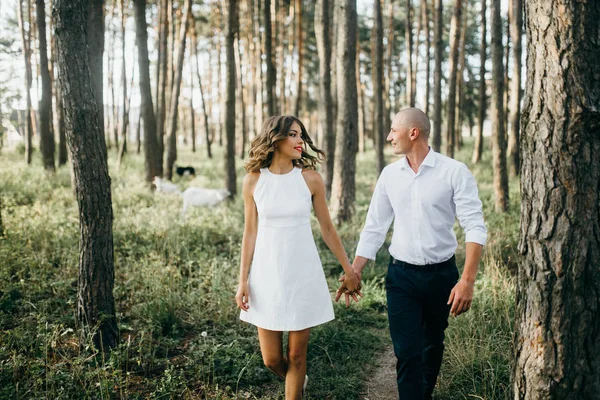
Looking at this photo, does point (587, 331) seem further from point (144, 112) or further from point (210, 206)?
point (144, 112)

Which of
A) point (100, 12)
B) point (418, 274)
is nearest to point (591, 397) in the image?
point (418, 274)

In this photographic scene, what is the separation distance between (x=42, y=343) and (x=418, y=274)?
3.43 m

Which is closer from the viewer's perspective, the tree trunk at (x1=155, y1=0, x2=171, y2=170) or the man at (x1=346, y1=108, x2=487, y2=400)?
the man at (x1=346, y1=108, x2=487, y2=400)

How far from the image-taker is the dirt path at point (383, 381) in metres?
4.10

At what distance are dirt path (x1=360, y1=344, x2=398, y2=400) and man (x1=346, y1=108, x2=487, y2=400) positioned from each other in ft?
3.23

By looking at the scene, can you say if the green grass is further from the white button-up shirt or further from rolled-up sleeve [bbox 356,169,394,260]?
rolled-up sleeve [bbox 356,169,394,260]

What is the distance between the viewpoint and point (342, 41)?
359 inches

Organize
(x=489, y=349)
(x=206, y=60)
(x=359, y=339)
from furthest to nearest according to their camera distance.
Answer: (x=206, y=60) < (x=359, y=339) < (x=489, y=349)

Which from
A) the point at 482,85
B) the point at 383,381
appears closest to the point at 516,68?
the point at 482,85

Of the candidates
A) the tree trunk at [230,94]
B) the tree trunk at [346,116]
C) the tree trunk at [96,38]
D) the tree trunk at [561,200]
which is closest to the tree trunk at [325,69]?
the tree trunk at [346,116]

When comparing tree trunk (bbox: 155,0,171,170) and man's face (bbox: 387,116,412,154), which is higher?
tree trunk (bbox: 155,0,171,170)

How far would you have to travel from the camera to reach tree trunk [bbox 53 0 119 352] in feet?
13.3

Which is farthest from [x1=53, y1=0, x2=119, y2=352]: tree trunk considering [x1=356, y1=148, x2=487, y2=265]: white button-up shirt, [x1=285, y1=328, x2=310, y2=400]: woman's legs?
[x1=356, y1=148, x2=487, y2=265]: white button-up shirt

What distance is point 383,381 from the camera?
435 cm
